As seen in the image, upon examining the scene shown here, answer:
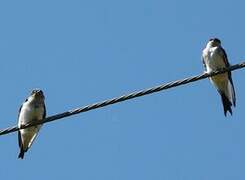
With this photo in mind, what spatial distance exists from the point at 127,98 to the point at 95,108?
1.06 feet

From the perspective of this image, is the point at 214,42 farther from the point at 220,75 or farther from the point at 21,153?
the point at 21,153

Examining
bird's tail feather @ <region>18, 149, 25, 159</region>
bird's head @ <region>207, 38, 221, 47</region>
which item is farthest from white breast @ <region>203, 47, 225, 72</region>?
bird's tail feather @ <region>18, 149, 25, 159</region>

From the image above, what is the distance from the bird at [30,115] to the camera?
12.4 m

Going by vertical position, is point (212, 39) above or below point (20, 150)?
above

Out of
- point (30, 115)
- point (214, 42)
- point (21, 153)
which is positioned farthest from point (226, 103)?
point (21, 153)

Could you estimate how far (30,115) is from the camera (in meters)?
12.4

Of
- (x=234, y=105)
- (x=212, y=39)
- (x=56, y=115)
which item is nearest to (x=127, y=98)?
(x=56, y=115)

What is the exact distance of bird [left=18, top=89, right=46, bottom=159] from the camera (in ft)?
40.7

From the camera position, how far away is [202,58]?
42.5 feet

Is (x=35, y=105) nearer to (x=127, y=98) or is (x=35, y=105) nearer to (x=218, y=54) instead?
(x=218, y=54)

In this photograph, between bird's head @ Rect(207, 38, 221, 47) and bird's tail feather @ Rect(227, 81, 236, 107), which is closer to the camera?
bird's tail feather @ Rect(227, 81, 236, 107)

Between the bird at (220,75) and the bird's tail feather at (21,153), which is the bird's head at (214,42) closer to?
the bird at (220,75)

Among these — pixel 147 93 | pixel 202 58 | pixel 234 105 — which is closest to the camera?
pixel 147 93

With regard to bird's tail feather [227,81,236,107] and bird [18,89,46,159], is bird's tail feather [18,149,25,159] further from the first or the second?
bird's tail feather [227,81,236,107]
